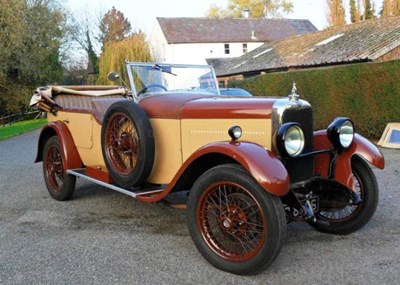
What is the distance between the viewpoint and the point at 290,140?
12.0 feet

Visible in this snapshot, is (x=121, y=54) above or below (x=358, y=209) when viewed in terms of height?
above

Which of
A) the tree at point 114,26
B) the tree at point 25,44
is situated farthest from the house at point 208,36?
the tree at point 25,44

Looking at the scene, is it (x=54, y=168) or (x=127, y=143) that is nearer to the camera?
(x=127, y=143)

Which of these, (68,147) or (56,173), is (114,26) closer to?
(56,173)

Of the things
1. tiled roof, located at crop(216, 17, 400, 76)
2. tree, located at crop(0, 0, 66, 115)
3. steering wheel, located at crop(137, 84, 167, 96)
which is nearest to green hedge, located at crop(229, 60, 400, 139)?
tiled roof, located at crop(216, 17, 400, 76)

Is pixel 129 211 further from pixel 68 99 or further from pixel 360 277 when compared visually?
pixel 360 277

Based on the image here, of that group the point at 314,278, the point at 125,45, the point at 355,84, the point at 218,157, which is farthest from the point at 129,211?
the point at 125,45

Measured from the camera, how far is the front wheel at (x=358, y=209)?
13.8 ft

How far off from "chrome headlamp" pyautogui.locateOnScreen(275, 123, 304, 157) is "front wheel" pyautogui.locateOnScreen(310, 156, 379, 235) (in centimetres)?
86

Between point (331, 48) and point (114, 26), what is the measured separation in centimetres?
4551

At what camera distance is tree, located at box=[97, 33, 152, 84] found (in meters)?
33.6

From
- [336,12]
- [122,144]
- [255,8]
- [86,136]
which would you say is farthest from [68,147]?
[255,8]

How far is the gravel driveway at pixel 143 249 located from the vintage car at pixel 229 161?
234 mm

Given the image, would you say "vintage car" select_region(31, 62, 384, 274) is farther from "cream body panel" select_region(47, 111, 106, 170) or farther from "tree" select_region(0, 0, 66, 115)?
"tree" select_region(0, 0, 66, 115)
